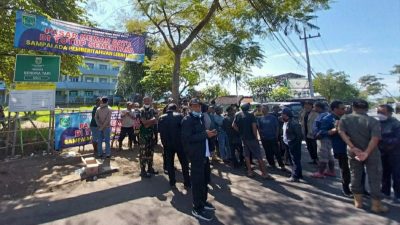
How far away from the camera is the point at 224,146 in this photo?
27.9 feet

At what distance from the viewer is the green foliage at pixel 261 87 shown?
4459 cm

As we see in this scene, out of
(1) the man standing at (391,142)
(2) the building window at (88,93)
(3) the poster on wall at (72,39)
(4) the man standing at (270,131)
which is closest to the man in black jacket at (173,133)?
(4) the man standing at (270,131)

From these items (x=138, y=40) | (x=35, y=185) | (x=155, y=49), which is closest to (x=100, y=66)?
(x=155, y=49)

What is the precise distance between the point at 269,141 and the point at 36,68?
6.53m

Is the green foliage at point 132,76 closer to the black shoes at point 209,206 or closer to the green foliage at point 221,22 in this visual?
the green foliage at point 221,22

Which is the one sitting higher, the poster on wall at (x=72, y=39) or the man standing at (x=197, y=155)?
the poster on wall at (x=72, y=39)

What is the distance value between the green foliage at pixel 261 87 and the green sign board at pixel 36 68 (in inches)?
1493

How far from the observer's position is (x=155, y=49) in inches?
570

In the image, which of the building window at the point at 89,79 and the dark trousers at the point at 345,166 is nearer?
the dark trousers at the point at 345,166

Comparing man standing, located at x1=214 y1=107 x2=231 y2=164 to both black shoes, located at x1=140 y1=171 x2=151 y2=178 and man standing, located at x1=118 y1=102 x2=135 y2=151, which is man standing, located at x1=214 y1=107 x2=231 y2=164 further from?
man standing, located at x1=118 y1=102 x2=135 y2=151

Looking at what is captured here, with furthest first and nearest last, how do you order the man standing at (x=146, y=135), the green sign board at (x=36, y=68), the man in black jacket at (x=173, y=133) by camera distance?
the green sign board at (x=36, y=68), the man standing at (x=146, y=135), the man in black jacket at (x=173, y=133)

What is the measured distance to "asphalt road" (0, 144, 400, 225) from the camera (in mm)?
4488

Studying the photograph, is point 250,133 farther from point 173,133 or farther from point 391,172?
point 391,172

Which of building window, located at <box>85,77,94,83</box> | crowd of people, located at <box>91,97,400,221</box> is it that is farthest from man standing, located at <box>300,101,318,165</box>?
building window, located at <box>85,77,94,83</box>
